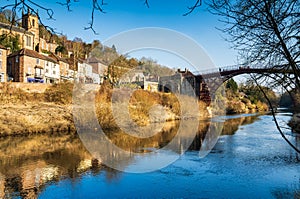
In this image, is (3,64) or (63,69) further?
(63,69)

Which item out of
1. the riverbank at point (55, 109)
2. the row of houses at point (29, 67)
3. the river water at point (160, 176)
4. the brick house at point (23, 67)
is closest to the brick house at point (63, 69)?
the row of houses at point (29, 67)

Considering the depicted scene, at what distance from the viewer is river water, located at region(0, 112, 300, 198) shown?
6262 mm

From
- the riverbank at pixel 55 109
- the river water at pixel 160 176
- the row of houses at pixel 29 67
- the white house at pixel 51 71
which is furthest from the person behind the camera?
the white house at pixel 51 71

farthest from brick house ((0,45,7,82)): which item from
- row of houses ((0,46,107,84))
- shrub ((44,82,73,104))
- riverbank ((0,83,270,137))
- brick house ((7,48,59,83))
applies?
shrub ((44,82,73,104))

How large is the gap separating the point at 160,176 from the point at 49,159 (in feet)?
15.0

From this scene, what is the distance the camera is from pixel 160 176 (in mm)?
7547

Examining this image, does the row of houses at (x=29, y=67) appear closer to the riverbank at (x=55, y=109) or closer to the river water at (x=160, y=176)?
the riverbank at (x=55, y=109)

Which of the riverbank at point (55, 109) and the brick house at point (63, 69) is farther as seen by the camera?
the brick house at point (63, 69)

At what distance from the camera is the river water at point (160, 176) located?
6262mm

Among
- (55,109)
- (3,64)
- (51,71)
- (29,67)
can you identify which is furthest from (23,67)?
(55,109)

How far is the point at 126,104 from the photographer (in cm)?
1972

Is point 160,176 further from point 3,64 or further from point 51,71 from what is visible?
point 51,71

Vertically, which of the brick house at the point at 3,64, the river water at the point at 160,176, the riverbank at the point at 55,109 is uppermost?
the brick house at the point at 3,64

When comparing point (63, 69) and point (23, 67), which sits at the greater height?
point (63, 69)
